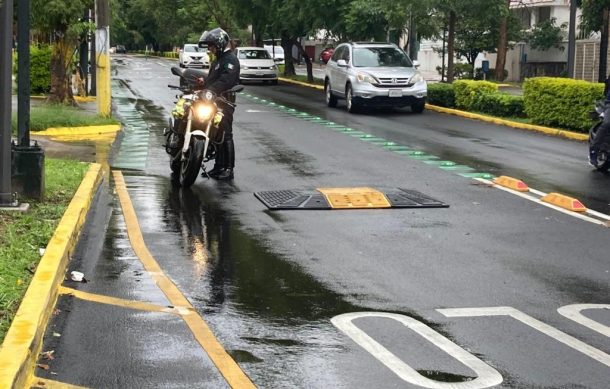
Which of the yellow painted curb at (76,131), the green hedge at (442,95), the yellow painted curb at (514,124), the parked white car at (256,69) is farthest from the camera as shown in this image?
the parked white car at (256,69)

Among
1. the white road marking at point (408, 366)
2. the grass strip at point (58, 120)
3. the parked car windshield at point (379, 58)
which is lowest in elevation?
the white road marking at point (408, 366)

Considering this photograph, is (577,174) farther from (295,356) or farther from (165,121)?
(165,121)

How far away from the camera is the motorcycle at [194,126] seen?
1233 cm

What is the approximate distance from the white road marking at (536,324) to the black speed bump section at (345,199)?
4332 mm

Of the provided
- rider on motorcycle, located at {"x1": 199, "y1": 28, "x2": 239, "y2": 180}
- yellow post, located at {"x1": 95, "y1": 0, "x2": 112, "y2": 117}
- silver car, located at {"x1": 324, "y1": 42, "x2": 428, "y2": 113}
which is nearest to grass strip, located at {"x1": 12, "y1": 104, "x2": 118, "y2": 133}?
yellow post, located at {"x1": 95, "y1": 0, "x2": 112, "y2": 117}

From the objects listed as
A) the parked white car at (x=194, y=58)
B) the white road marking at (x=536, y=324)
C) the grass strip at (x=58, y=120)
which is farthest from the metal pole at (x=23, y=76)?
the parked white car at (x=194, y=58)

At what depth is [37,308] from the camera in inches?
243

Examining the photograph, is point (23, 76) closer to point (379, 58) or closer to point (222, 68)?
point (222, 68)

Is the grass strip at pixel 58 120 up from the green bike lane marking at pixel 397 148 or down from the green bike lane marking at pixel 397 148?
up

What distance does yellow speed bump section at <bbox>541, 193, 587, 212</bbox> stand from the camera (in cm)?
1125

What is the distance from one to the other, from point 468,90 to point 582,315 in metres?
20.8

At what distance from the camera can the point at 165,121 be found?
902 inches

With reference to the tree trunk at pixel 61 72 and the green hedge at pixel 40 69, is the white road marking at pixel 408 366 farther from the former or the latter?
the green hedge at pixel 40 69

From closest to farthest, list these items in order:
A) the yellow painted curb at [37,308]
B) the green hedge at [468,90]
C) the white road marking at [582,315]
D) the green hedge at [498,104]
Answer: the yellow painted curb at [37,308] → the white road marking at [582,315] → the green hedge at [498,104] → the green hedge at [468,90]
